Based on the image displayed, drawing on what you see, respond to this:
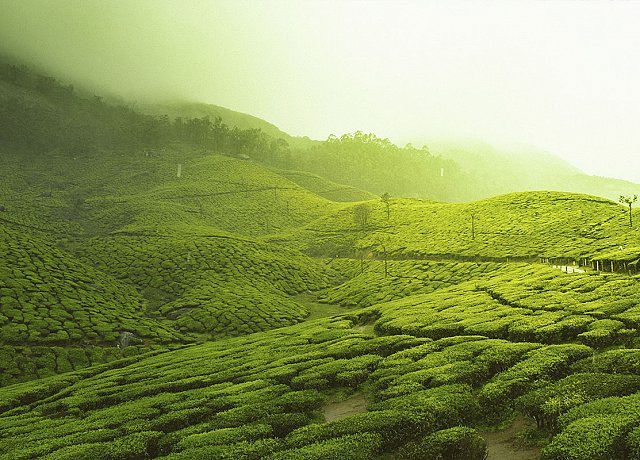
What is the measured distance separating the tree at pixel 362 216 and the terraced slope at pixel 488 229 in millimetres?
1014

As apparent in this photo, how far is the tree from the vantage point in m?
134

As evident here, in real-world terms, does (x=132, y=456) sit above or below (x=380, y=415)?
below

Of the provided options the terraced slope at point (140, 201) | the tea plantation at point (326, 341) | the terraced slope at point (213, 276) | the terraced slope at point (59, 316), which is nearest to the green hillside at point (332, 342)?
the tea plantation at point (326, 341)

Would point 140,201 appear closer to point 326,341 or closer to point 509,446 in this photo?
point 326,341

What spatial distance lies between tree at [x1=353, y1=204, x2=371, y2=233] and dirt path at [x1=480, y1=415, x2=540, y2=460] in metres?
113

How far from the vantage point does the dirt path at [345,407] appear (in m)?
22.6

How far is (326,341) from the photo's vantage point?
38.4 m

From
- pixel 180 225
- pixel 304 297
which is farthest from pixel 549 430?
pixel 180 225

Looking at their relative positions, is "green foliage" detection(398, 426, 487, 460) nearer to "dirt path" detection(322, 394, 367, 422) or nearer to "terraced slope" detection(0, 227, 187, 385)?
"dirt path" detection(322, 394, 367, 422)

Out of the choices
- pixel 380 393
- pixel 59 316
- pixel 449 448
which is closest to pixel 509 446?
pixel 449 448

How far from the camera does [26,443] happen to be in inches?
929

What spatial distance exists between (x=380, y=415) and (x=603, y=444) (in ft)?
30.1

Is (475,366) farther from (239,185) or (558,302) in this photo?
(239,185)

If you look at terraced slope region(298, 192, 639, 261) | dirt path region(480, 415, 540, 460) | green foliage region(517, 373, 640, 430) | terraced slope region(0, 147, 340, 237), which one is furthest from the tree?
dirt path region(480, 415, 540, 460)
